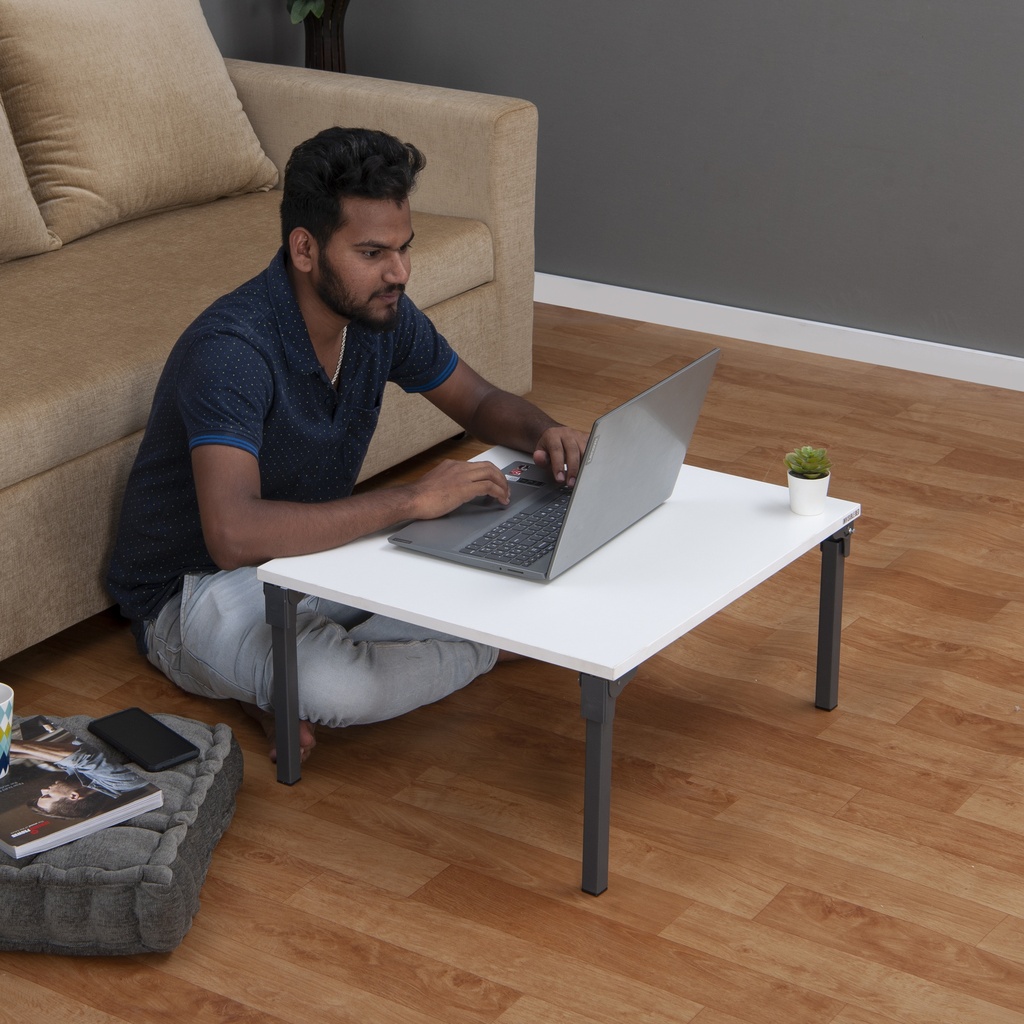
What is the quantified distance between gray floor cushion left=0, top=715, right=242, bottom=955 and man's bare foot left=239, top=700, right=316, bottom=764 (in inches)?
13.1

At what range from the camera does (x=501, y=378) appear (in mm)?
3260

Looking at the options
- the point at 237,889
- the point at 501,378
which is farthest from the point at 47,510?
the point at 501,378

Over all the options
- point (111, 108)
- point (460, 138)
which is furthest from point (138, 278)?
point (460, 138)

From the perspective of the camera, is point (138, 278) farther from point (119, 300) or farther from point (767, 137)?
point (767, 137)

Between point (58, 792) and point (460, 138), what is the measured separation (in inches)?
67.4

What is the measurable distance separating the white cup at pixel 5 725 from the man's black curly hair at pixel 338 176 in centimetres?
69

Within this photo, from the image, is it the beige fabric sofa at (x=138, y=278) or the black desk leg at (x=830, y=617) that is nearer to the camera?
the black desk leg at (x=830, y=617)

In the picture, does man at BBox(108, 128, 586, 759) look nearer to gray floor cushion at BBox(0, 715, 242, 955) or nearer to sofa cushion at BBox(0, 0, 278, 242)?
gray floor cushion at BBox(0, 715, 242, 955)

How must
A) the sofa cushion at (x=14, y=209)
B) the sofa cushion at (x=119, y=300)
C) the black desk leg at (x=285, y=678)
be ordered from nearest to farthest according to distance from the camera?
the black desk leg at (x=285, y=678), the sofa cushion at (x=119, y=300), the sofa cushion at (x=14, y=209)

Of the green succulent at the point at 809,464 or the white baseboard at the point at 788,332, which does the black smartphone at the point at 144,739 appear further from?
the white baseboard at the point at 788,332

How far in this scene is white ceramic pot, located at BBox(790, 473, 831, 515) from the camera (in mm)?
2080

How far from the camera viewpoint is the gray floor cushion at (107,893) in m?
1.74

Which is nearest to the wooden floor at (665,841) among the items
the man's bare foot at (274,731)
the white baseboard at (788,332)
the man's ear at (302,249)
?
the man's bare foot at (274,731)

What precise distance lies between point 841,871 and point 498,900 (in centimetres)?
43
